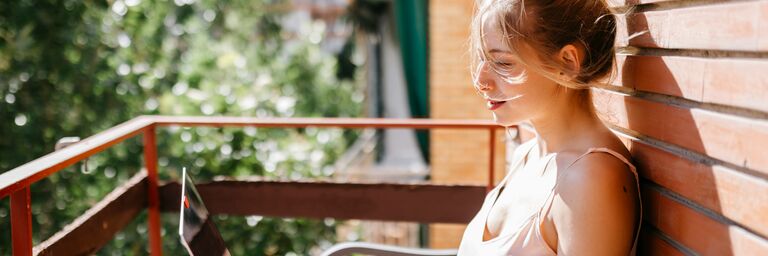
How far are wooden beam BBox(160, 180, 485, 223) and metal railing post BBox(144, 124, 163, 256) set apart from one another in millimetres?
35

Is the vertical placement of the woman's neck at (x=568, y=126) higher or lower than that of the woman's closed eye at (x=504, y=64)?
lower

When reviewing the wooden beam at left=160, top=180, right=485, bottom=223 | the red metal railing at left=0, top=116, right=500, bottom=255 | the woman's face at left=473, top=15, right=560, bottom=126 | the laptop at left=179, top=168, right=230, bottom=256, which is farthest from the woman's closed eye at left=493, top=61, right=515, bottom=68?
the wooden beam at left=160, top=180, right=485, bottom=223

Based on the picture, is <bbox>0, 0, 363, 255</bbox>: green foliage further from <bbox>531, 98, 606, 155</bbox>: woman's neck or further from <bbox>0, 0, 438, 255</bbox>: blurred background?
<bbox>531, 98, 606, 155</bbox>: woman's neck

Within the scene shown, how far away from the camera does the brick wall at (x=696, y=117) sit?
96 centimetres

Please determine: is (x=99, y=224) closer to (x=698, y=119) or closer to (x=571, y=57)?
(x=571, y=57)

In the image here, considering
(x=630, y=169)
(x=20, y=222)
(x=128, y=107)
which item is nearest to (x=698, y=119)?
(x=630, y=169)

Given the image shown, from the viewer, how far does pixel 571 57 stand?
1.25 metres

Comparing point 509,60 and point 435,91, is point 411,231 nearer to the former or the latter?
point 435,91

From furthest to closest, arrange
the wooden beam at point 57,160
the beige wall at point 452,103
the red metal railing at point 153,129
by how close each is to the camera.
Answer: the beige wall at point 452,103, the red metal railing at point 153,129, the wooden beam at point 57,160

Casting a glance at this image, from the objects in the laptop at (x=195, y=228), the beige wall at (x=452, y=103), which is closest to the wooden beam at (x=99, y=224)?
the laptop at (x=195, y=228)

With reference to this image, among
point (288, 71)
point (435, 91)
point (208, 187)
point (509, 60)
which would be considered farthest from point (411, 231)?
point (509, 60)

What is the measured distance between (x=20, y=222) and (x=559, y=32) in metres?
1.11

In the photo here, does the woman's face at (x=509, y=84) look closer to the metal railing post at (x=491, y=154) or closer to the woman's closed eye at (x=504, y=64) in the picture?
the woman's closed eye at (x=504, y=64)

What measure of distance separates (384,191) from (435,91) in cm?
230
